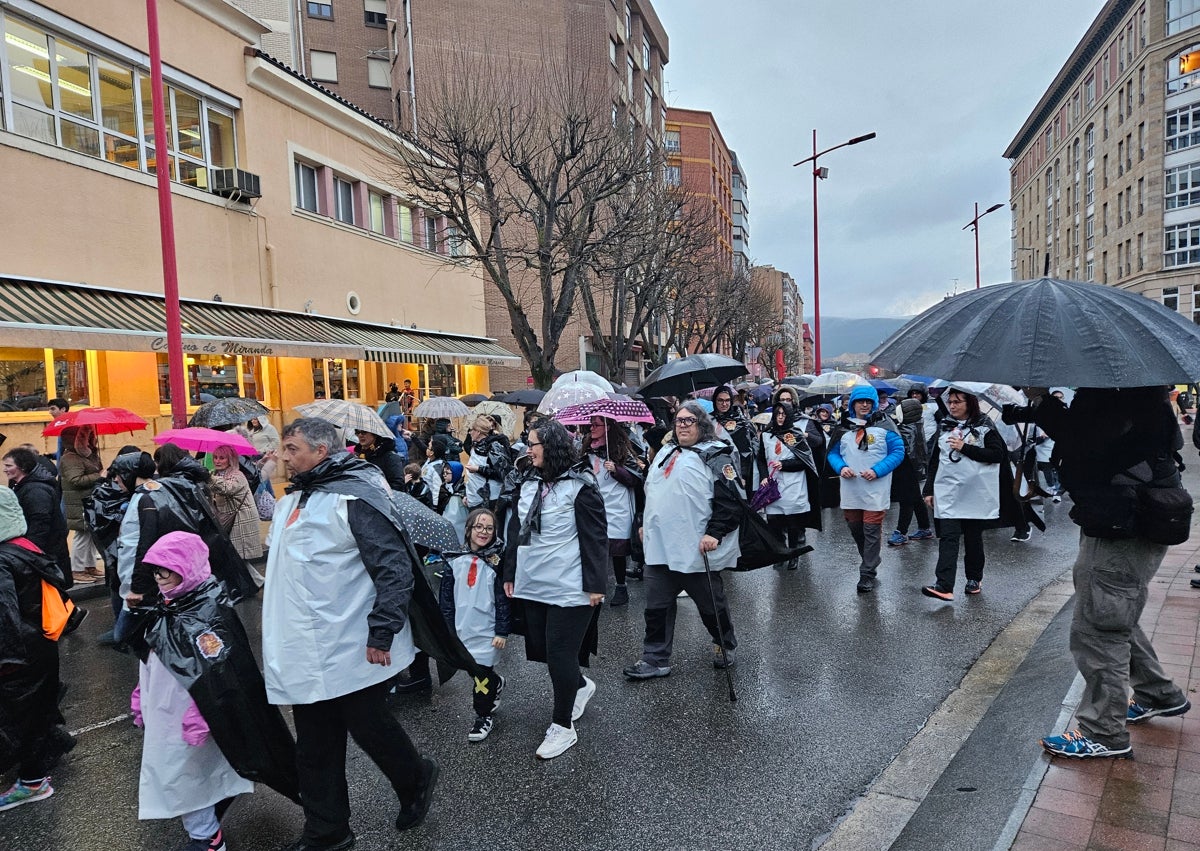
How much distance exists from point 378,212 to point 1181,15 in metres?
47.1

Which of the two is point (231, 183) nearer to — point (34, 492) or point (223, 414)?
point (223, 414)

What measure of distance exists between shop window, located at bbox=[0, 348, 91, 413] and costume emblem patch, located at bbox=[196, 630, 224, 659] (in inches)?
415

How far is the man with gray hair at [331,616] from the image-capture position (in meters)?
2.93

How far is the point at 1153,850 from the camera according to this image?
2598 mm

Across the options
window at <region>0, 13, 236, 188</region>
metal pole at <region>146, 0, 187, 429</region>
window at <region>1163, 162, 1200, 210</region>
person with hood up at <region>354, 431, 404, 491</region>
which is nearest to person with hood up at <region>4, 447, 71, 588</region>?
person with hood up at <region>354, 431, 404, 491</region>

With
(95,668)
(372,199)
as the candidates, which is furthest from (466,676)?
(372,199)

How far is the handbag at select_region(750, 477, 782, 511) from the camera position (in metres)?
7.31

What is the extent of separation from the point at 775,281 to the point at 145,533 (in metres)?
99.5

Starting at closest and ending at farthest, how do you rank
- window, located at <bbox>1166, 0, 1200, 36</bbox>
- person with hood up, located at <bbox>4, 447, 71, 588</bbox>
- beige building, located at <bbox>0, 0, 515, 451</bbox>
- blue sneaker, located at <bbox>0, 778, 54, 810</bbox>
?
1. blue sneaker, located at <bbox>0, 778, 54, 810</bbox>
2. person with hood up, located at <bbox>4, 447, 71, 588</bbox>
3. beige building, located at <bbox>0, 0, 515, 451</bbox>
4. window, located at <bbox>1166, 0, 1200, 36</bbox>

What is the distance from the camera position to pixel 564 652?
3920 mm

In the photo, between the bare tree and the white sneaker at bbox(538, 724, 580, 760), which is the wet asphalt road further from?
the bare tree

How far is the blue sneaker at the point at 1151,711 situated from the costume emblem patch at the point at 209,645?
409 centimetres

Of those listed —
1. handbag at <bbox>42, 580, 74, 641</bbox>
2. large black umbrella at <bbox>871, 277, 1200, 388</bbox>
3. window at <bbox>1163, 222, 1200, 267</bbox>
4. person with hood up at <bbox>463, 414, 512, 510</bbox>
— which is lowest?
handbag at <bbox>42, 580, 74, 641</bbox>

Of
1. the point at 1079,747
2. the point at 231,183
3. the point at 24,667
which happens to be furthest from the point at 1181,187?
the point at 24,667
